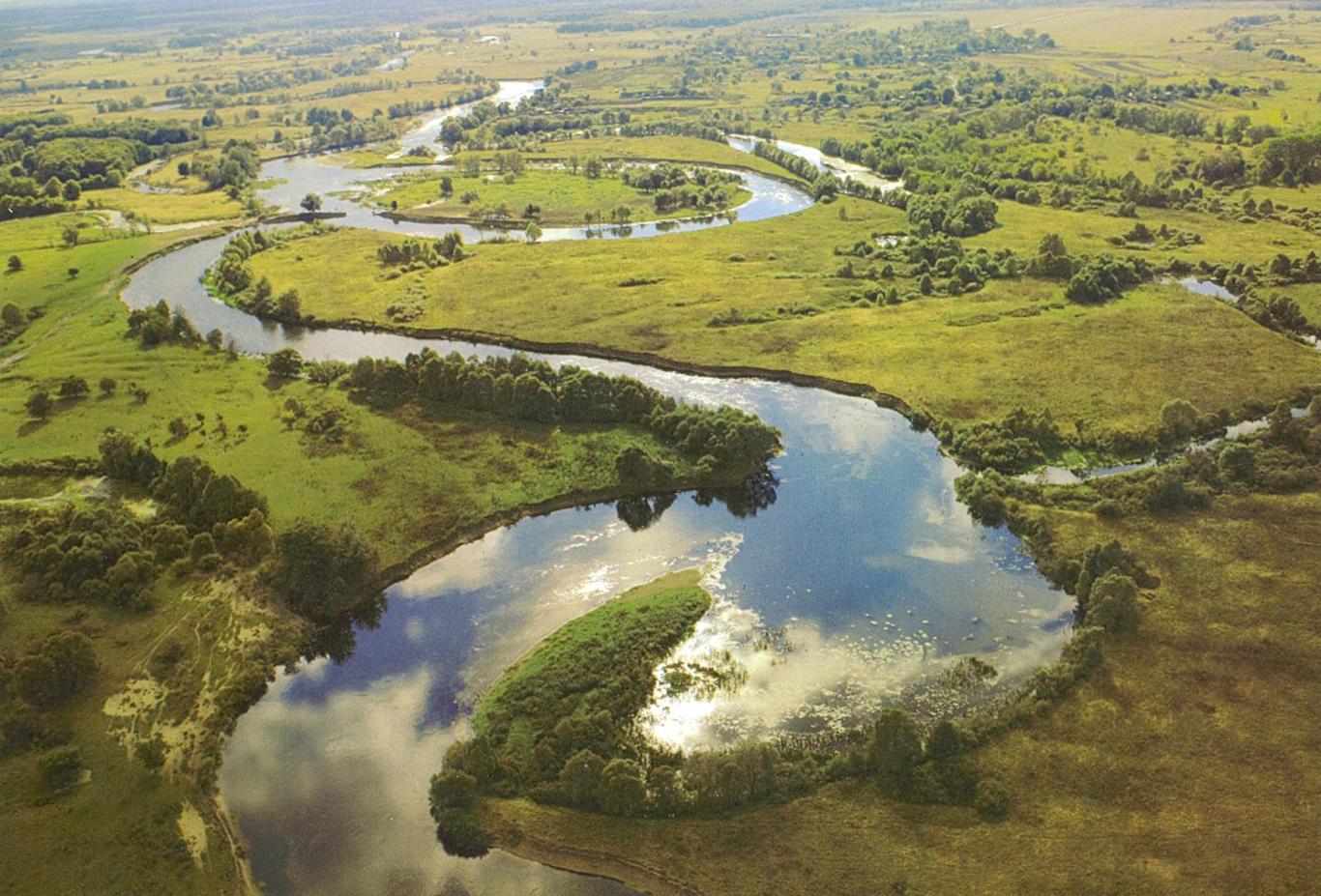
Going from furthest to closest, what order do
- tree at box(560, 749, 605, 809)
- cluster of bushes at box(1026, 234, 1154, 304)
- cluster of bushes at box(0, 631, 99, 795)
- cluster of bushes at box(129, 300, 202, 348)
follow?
cluster of bushes at box(1026, 234, 1154, 304), cluster of bushes at box(129, 300, 202, 348), cluster of bushes at box(0, 631, 99, 795), tree at box(560, 749, 605, 809)

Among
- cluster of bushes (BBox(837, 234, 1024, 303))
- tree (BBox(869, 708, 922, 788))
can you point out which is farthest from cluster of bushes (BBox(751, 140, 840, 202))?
tree (BBox(869, 708, 922, 788))

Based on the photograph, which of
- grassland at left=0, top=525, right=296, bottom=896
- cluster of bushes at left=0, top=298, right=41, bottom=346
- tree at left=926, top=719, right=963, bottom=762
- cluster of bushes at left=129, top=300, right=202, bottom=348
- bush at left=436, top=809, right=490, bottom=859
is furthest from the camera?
cluster of bushes at left=0, top=298, right=41, bottom=346

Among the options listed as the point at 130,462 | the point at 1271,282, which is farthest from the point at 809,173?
the point at 130,462

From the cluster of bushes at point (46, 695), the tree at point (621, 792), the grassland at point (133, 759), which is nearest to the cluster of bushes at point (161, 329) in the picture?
the grassland at point (133, 759)

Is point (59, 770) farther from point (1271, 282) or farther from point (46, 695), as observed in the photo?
point (1271, 282)

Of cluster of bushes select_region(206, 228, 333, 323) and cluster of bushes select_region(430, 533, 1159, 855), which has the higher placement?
cluster of bushes select_region(206, 228, 333, 323)

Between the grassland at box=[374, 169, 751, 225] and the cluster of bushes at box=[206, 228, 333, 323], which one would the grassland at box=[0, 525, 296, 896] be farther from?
the grassland at box=[374, 169, 751, 225]

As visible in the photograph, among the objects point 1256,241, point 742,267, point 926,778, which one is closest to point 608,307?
point 742,267
